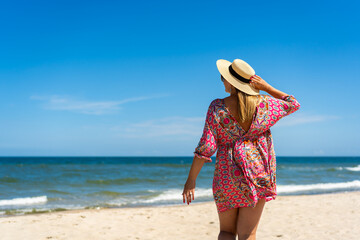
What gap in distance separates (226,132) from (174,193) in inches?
407

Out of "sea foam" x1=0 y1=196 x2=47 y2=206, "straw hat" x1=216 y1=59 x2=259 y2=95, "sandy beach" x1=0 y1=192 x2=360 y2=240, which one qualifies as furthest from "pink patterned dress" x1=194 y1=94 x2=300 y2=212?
"sea foam" x1=0 y1=196 x2=47 y2=206

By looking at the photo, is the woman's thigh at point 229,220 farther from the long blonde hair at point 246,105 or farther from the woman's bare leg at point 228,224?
the long blonde hair at point 246,105

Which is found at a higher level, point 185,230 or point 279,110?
point 279,110

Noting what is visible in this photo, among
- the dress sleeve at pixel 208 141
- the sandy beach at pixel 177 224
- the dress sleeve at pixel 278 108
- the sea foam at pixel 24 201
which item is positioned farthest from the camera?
the sea foam at pixel 24 201

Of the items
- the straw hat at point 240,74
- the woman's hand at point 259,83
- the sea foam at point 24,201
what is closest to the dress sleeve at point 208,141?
the straw hat at point 240,74

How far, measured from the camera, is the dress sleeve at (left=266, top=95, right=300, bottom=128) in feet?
7.46

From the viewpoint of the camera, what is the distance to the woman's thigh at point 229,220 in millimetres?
2344

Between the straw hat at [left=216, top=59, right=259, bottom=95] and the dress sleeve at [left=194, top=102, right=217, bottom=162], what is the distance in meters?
0.24

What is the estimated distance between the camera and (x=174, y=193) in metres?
12.3

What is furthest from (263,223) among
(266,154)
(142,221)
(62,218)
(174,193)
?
(174,193)

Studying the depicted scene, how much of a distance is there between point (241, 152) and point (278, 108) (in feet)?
1.30

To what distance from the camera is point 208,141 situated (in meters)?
2.18

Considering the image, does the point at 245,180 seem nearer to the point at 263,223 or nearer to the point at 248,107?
the point at 248,107

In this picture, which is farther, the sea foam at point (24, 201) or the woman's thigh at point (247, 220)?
the sea foam at point (24, 201)
